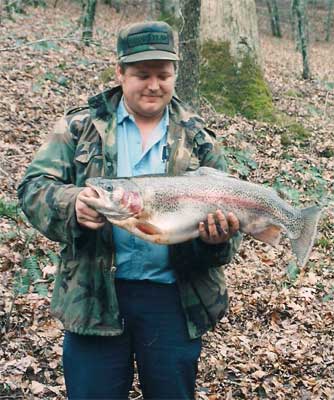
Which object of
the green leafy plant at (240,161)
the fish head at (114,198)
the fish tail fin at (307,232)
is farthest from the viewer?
the green leafy plant at (240,161)

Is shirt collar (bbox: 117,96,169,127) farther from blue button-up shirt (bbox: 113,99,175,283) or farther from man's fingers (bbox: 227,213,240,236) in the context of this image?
man's fingers (bbox: 227,213,240,236)

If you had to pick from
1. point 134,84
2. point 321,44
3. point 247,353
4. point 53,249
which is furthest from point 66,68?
point 321,44

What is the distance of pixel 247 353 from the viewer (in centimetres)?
593

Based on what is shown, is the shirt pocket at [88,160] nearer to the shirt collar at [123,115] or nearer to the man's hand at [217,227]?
the shirt collar at [123,115]

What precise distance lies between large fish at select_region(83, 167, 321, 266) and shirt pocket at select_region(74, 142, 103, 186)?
0.22m

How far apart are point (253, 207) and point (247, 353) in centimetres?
300

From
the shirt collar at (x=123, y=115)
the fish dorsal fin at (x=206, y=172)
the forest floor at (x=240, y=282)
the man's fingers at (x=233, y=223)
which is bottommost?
the forest floor at (x=240, y=282)

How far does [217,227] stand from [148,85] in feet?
2.42

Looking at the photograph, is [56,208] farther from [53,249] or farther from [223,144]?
[223,144]

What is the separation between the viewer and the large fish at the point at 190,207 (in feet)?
9.59

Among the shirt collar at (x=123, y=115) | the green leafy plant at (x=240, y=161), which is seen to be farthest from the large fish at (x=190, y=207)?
the green leafy plant at (x=240, y=161)

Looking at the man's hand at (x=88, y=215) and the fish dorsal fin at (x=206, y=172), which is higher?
the fish dorsal fin at (x=206, y=172)

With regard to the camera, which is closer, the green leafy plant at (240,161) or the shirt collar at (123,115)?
the shirt collar at (123,115)

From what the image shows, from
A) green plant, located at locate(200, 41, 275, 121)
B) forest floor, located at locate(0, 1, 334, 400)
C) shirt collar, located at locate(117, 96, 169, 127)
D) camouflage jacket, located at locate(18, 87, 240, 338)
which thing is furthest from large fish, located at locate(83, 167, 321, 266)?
green plant, located at locate(200, 41, 275, 121)
